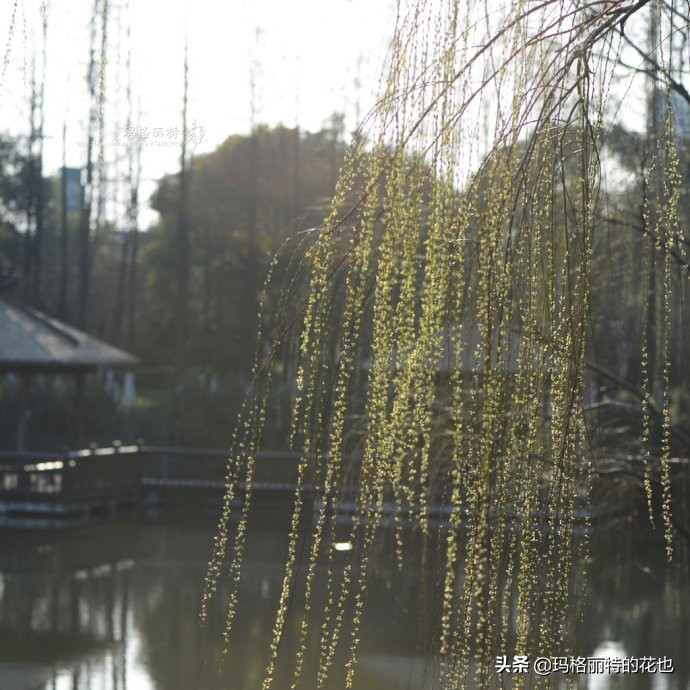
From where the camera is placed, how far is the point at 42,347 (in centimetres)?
1574

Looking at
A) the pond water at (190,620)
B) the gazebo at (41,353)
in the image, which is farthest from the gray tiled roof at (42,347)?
the pond water at (190,620)

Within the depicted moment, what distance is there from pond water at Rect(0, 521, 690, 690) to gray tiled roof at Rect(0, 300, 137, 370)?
2650mm

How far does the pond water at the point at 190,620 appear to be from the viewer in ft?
26.9

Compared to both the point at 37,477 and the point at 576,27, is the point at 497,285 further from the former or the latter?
the point at 37,477

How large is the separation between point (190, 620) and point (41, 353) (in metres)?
6.40

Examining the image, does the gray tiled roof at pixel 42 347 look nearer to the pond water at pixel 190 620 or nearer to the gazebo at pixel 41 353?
the gazebo at pixel 41 353

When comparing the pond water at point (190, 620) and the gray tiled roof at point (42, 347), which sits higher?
the gray tiled roof at point (42, 347)

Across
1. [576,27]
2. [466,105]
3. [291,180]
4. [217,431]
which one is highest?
[291,180]

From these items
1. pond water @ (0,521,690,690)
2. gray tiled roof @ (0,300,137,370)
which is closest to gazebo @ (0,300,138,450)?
gray tiled roof @ (0,300,137,370)

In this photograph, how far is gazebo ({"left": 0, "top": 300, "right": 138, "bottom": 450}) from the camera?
15.5 meters

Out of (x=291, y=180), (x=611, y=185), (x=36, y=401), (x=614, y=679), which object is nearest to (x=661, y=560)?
(x=614, y=679)

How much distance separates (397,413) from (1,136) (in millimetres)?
26749

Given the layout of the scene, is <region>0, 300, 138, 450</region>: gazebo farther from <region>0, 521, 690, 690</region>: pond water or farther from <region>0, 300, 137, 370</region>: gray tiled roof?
<region>0, 521, 690, 690</region>: pond water

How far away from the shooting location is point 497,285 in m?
2.37
